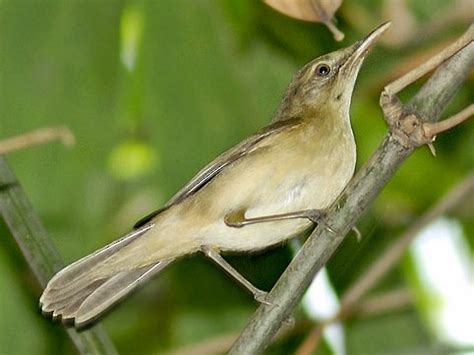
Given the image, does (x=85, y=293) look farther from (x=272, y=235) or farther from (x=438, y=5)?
(x=438, y=5)

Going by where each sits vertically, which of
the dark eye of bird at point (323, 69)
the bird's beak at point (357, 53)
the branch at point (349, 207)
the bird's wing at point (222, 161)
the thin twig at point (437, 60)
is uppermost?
the dark eye of bird at point (323, 69)

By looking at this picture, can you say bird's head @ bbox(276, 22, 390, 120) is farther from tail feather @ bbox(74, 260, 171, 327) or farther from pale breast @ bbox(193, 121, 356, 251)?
tail feather @ bbox(74, 260, 171, 327)

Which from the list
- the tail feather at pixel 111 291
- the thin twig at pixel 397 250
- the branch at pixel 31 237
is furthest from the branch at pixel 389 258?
the branch at pixel 31 237

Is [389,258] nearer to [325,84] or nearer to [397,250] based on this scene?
[397,250]

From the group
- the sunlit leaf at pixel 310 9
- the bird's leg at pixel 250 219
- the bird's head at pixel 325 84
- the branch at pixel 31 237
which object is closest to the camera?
the branch at pixel 31 237

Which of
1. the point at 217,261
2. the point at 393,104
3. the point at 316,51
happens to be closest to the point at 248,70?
the point at 316,51

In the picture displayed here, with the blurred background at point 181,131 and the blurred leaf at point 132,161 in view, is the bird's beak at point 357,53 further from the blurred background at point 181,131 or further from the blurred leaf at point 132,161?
the blurred leaf at point 132,161
